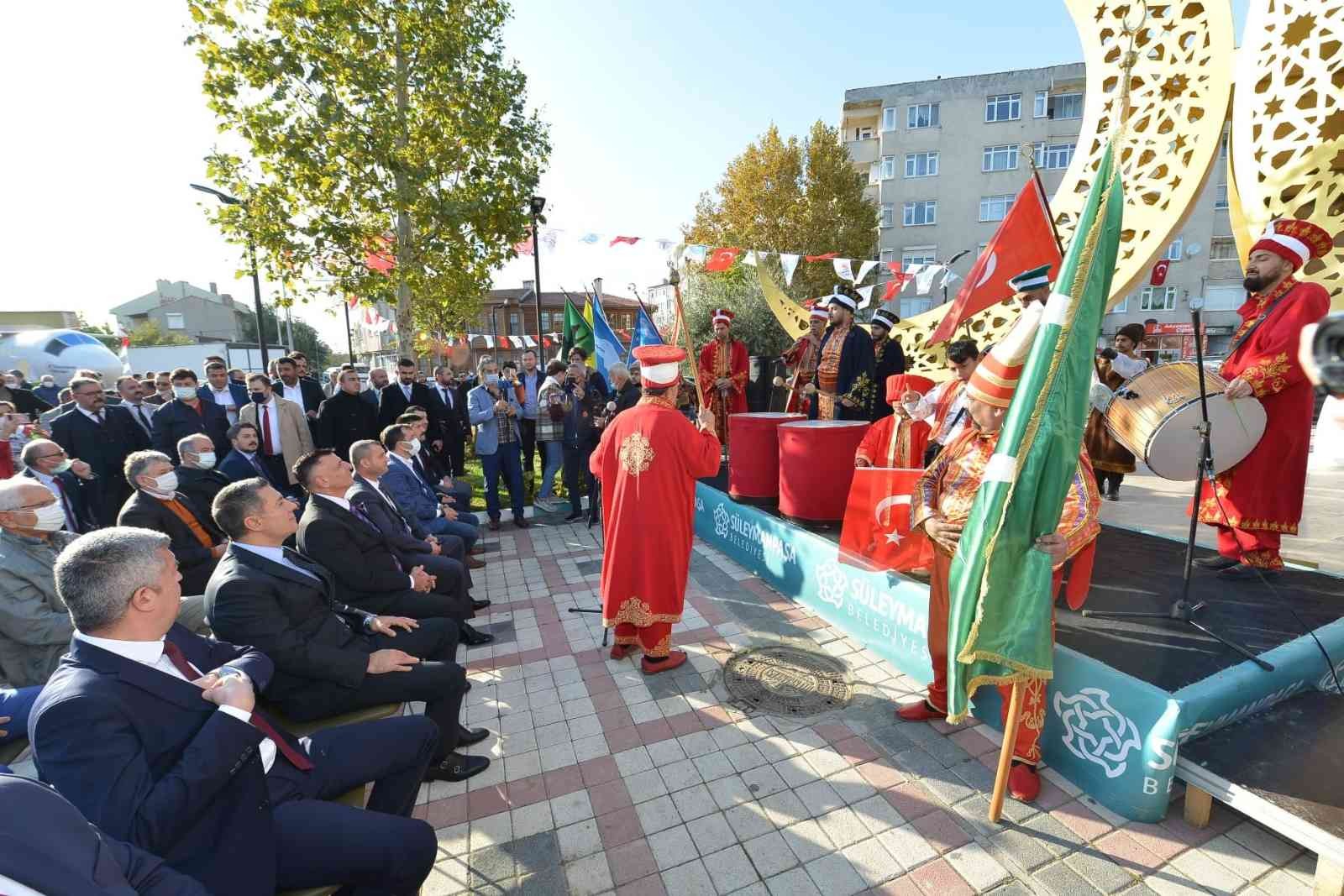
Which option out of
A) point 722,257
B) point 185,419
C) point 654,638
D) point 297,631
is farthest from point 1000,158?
point 297,631

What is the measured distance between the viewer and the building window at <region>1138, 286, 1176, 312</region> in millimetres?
26422

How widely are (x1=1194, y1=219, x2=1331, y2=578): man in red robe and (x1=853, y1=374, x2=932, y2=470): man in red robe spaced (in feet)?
5.61

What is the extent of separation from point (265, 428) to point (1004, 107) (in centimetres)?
3164

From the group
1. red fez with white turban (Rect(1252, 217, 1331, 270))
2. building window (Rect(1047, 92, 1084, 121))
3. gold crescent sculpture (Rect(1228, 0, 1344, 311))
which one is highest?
building window (Rect(1047, 92, 1084, 121))

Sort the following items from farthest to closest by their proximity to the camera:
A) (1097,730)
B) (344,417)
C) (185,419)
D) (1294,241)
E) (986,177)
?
(986,177) → (344,417) → (185,419) → (1294,241) → (1097,730)

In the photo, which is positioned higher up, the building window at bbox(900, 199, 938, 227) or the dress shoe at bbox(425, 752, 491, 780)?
the building window at bbox(900, 199, 938, 227)

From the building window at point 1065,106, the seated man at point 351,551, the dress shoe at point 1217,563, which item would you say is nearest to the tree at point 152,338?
the seated man at point 351,551

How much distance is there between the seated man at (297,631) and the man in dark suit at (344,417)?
18.1 feet

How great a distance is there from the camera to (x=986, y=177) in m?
27.0

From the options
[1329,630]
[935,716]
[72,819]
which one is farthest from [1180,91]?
[72,819]

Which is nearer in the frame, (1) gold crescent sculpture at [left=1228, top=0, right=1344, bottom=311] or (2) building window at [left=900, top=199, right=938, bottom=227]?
(1) gold crescent sculpture at [left=1228, top=0, right=1344, bottom=311]

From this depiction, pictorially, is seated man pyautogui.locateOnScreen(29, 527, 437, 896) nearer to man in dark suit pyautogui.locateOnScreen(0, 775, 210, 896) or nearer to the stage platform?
man in dark suit pyautogui.locateOnScreen(0, 775, 210, 896)

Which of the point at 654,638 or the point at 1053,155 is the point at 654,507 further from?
the point at 1053,155

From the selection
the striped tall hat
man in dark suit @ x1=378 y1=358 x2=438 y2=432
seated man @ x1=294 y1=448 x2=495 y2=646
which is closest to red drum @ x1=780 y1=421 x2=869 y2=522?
the striped tall hat
